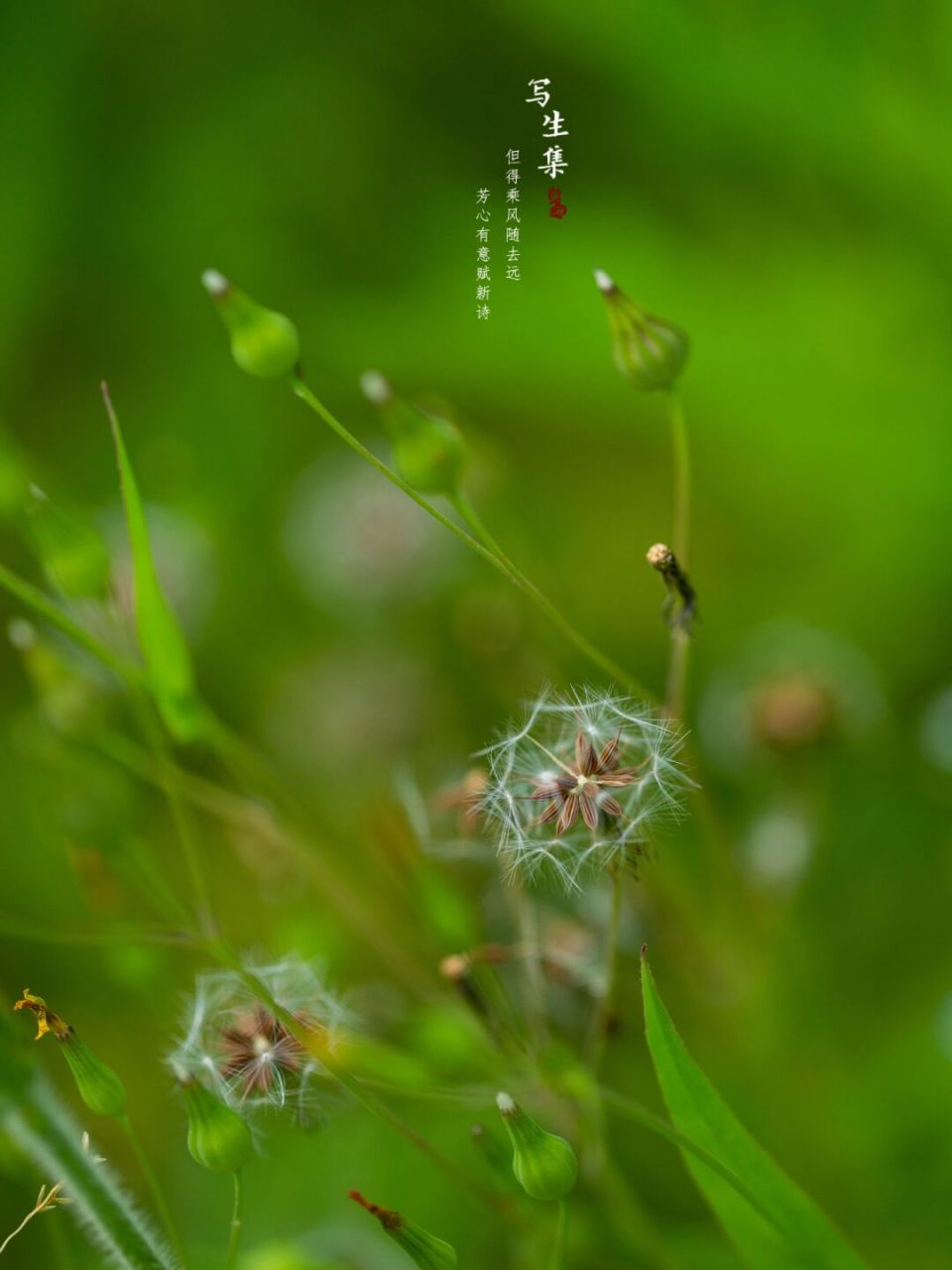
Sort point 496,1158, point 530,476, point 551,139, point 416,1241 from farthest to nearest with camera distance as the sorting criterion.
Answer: point 530,476 → point 551,139 → point 496,1158 → point 416,1241

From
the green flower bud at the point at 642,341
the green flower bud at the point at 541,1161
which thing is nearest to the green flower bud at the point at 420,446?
the green flower bud at the point at 642,341

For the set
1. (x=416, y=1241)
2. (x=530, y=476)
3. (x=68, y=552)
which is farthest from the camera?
(x=530, y=476)

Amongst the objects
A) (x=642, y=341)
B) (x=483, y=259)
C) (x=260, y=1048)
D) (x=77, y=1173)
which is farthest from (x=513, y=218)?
(x=77, y=1173)

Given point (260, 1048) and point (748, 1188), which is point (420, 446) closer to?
point (260, 1048)

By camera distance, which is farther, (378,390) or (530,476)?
(530,476)

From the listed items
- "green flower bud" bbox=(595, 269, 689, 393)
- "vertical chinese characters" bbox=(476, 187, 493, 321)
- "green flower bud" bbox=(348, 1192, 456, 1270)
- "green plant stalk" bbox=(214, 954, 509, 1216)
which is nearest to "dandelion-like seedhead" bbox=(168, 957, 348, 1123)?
"green plant stalk" bbox=(214, 954, 509, 1216)

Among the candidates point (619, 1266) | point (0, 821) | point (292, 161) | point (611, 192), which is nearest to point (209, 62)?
point (292, 161)

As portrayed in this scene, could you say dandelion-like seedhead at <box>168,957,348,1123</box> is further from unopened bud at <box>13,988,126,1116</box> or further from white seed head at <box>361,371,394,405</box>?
white seed head at <box>361,371,394,405</box>
